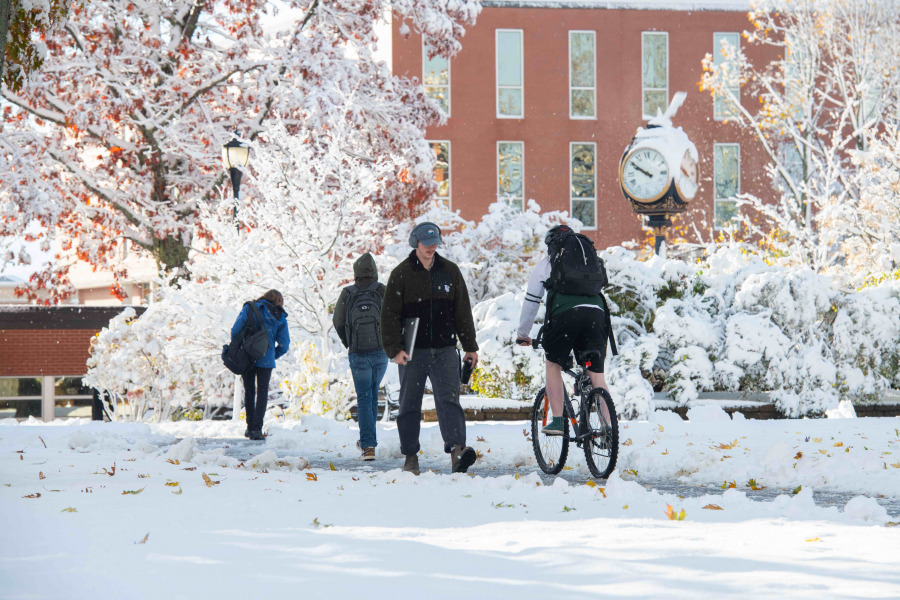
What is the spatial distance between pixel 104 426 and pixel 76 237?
10.1 m

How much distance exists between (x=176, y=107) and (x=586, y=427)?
45.8ft

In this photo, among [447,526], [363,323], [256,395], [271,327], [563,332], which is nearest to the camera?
[447,526]

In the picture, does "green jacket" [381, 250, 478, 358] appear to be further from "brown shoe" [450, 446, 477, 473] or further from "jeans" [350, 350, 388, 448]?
"jeans" [350, 350, 388, 448]

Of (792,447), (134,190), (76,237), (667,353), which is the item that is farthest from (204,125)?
(792,447)

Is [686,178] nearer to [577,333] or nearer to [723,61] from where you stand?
[577,333]

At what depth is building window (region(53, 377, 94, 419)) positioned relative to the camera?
3111 cm

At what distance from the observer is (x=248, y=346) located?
38.4 feet

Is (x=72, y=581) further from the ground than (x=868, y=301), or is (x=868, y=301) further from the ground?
(x=868, y=301)

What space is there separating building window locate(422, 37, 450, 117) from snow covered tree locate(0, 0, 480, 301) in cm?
1117

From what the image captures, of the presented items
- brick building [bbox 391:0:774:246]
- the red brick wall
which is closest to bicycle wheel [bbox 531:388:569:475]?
the red brick wall

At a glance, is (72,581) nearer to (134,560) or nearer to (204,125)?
(134,560)

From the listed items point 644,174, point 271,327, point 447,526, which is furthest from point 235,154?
point 447,526

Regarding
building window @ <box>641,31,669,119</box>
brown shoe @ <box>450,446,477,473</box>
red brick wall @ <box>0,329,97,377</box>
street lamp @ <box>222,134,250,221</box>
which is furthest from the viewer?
building window @ <box>641,31,669,119</box>

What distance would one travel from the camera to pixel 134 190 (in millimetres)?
20594
